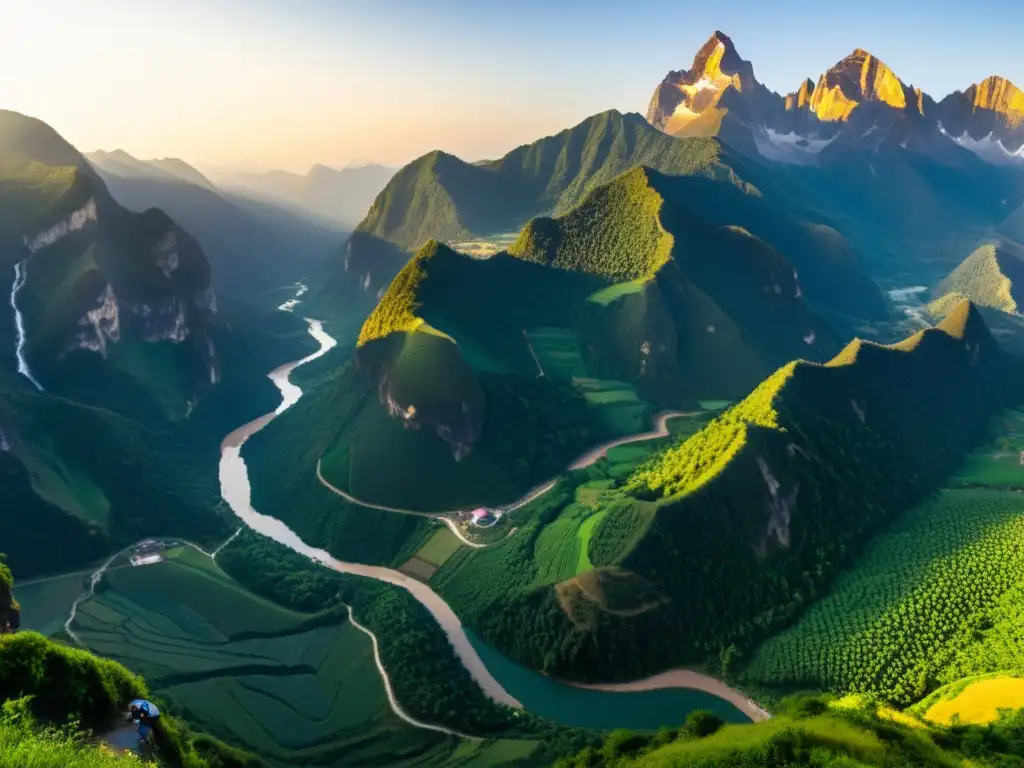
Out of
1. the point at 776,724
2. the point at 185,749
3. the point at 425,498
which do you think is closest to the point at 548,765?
the point at 776,724

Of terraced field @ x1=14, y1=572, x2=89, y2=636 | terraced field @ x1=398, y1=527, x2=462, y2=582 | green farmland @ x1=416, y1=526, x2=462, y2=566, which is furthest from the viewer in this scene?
green farmland @ x1=416, y1=526, x2=462, y2=566

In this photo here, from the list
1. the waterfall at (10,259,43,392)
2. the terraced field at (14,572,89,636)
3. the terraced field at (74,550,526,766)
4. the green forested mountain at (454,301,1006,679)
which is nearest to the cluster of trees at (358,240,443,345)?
the green forested mountain at (454,301,1006,679)

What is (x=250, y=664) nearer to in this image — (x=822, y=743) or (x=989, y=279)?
(x=822, y=743)

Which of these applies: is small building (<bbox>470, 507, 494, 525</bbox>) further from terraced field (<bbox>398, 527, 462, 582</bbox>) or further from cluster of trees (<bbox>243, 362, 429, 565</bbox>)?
cluster of trees (<bbox>243, 362, 429, 565</bbox>)

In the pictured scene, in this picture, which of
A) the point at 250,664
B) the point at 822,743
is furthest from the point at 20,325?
the point at 822,743

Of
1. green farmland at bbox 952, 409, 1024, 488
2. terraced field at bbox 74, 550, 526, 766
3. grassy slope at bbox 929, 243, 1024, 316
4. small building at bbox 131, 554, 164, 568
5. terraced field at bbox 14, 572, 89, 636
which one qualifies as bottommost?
terraced field at bbox 14, 572, 89, 636

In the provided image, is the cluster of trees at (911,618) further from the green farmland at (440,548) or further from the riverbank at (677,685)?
the green farmland at (440,548)

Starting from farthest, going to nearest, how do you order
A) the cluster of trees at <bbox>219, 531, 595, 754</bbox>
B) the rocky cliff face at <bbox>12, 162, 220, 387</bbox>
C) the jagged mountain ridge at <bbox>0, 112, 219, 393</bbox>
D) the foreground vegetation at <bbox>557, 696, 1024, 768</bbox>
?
1. the jagged mountain ridge at <bbox>0, 112, 219, 393</bbox>
2. the rocky cliff face at <bbox>12, 162, 220, 387</bbox>
3. the cluster of trees at <bbox>219, 531, 595, 754</bbox>
4. the foreground vegetation at <bbox>557, 696, 1024, 768</bbox>
